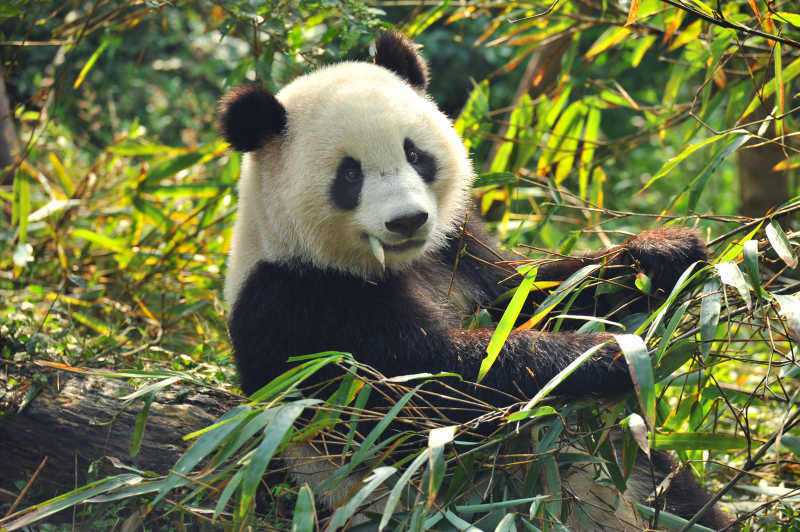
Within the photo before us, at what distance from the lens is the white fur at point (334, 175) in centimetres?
276

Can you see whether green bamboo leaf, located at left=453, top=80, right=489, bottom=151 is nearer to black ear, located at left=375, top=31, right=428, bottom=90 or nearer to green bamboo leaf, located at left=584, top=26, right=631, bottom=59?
green bamboo leaf, located at left=584, top=26, right=631, bottom=59

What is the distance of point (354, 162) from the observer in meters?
2.79

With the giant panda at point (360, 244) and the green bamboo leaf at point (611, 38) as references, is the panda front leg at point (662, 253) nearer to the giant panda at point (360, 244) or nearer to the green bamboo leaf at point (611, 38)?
the giant panda at point (360, 244)

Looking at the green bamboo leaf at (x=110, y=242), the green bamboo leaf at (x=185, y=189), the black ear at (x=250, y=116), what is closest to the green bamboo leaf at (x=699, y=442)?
the black ear at (x=250, y=116)

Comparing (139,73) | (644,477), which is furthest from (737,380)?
(139,73)

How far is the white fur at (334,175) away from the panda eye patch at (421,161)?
0.8 inches

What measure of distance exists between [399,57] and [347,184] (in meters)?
0.71

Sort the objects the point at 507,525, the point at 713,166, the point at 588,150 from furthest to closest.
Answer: the point at 588,150, the point at 713,166, the point at 507,525

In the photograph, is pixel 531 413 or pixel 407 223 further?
Result: pixel 407 223

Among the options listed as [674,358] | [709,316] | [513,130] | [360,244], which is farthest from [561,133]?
[709,316]

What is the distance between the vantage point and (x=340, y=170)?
2.81 metres

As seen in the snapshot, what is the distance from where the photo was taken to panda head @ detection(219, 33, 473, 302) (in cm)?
275

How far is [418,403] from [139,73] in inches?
221

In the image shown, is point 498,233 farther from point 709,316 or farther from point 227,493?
point 227,493
